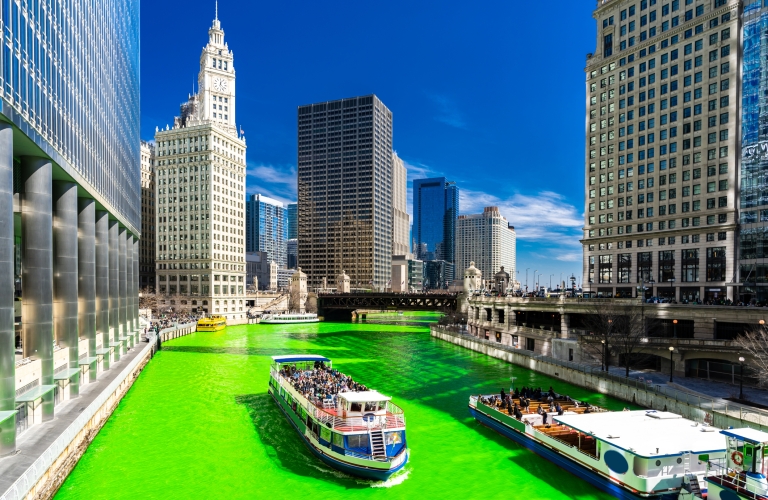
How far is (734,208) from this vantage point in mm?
70438

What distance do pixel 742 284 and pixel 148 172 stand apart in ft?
592

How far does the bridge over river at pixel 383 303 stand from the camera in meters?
135

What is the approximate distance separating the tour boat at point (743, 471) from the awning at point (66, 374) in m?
38.0

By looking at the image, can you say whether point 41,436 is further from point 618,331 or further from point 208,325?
point 208,325

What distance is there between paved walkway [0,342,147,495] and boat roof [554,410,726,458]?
28.6 m

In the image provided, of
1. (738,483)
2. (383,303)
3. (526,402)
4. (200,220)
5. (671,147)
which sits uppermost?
(671,147)

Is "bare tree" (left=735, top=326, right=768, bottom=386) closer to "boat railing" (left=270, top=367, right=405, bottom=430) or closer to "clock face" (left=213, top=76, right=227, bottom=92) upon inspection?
"boat railing" (left=270, top=367, right=405, bottom=430)

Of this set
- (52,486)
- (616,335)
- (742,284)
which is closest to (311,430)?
(52,486)

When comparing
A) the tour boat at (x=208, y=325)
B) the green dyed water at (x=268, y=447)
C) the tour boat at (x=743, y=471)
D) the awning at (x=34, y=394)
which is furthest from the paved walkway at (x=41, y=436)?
the tour boat at (x=208, y=325)

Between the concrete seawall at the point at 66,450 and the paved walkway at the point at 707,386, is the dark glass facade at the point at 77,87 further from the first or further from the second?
the paved walkway at the point at 707,386

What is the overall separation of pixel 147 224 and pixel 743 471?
7345 inches

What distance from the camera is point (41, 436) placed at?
28.5m

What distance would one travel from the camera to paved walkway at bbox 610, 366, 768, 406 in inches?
1666

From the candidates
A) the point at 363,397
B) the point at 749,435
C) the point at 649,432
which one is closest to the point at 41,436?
the point at 363,397
